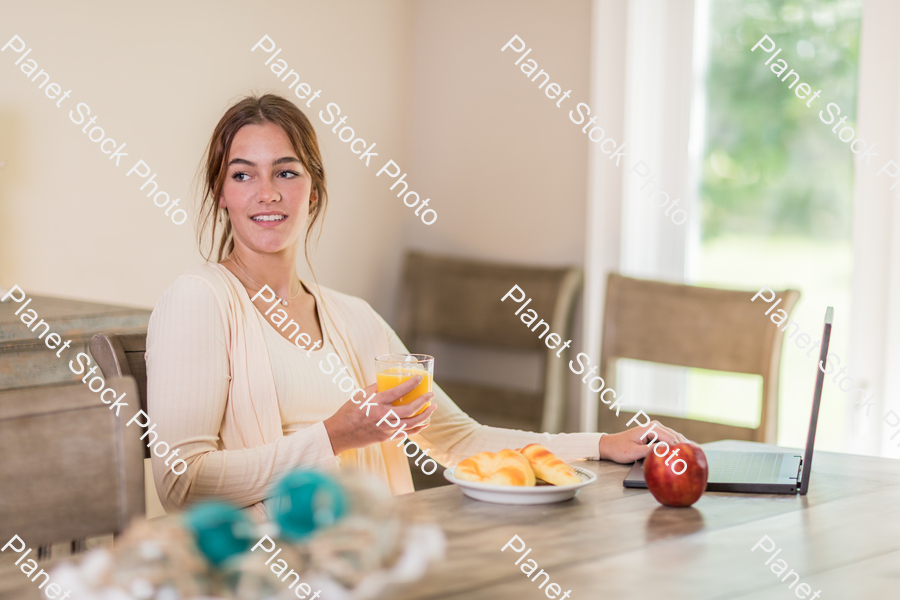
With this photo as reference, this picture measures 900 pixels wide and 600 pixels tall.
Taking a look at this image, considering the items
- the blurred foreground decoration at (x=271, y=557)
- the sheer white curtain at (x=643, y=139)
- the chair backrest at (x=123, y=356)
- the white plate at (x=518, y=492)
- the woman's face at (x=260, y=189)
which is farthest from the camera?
the sheer white curtain at (x=643, y=139)

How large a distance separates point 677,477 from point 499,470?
232mm

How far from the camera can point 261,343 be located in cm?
154

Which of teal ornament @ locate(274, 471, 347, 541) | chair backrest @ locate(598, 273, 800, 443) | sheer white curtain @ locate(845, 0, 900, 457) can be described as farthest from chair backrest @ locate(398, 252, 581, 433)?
teal ornament @ locate(274, 471, 347, 541)

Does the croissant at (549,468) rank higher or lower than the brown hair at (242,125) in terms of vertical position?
lower

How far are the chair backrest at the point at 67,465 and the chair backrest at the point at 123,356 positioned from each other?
0.39 m

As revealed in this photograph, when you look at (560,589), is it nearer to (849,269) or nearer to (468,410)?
(849,269)

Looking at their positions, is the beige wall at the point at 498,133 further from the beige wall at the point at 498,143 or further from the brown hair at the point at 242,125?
the brown hair at the point at 242,125

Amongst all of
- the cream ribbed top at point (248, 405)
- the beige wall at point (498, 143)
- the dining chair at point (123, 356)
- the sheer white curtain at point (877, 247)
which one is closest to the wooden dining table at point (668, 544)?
the cream ribbed top at point (248, 405)

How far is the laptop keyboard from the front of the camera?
132 cm

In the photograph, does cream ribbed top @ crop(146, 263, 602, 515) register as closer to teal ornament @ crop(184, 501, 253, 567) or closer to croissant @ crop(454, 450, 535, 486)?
croissant @ crop(454, 450, 535, 486)

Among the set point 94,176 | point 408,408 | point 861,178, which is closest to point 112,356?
point 408,408

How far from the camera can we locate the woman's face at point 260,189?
1657 mm

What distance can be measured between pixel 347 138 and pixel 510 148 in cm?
57

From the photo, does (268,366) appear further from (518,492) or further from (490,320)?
(490,320)
